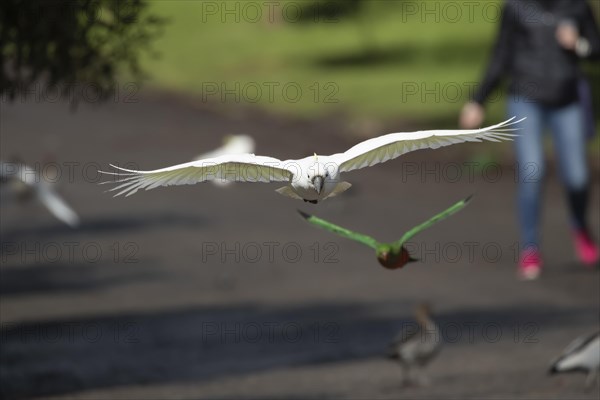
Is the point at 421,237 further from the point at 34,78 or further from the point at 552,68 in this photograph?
the point at 34,78

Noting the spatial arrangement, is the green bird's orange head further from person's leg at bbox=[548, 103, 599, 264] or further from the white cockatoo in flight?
person's leg at bbox=[548, 103, 599, 264]

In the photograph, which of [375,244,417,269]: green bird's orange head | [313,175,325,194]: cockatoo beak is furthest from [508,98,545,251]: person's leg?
[313,175,325,194]: cockatoo beak

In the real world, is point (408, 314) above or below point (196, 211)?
below

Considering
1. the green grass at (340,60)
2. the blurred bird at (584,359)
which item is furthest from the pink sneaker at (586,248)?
the green grass at (340,60)

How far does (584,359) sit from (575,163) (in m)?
4.99

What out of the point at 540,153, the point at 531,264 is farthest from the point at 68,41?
the point at 531,264

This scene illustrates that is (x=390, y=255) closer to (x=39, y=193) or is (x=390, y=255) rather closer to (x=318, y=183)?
(x=318, y=183)

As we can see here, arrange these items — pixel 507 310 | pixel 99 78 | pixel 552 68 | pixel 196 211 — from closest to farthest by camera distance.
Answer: pixel 99 78 < pixel 507 310 < pixel 552 68 < pixel 196 211

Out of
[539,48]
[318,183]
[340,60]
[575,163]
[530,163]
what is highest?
[340,60]

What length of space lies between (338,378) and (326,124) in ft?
43.0

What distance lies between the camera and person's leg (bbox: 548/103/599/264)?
517 inches

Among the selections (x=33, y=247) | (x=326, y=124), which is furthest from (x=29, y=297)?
(x=326, y=124)

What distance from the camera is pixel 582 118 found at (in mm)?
13211

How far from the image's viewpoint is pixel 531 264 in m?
13.3
